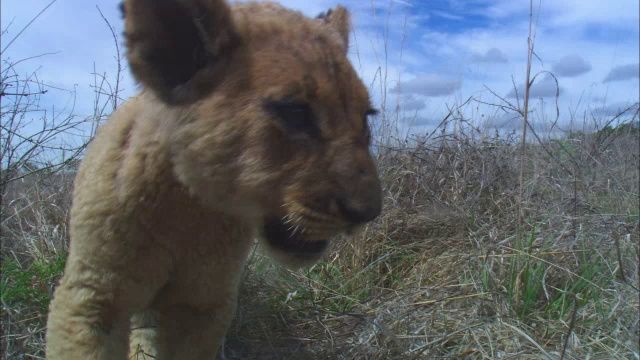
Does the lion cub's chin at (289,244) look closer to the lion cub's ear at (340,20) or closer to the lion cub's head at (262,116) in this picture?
the lion cub's head at (262,116)

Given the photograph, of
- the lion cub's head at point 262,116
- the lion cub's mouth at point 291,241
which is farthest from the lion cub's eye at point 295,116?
the lion cub's mouth at point 291,241

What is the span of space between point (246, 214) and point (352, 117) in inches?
21.6

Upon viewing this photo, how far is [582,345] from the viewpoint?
266 cm

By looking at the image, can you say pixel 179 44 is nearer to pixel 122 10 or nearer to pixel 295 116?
pixel 122 10

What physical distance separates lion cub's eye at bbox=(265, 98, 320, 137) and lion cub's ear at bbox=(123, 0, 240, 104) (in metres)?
0.28

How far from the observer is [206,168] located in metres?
2.11

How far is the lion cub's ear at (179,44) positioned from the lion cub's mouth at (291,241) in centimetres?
55

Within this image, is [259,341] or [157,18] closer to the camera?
[157,18]

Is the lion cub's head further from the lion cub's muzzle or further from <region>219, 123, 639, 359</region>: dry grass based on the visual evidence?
<region>219, 123, 639, 359</region>: dry grass

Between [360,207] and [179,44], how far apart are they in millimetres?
897

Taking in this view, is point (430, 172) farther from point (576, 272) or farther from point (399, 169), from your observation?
point (576, 272)

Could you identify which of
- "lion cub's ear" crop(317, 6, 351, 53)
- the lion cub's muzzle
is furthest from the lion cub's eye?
"lion cub's ear" crop(317, 6, 351, 53)

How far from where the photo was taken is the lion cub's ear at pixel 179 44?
6.87 ft

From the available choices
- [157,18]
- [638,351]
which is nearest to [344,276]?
[638,351]
